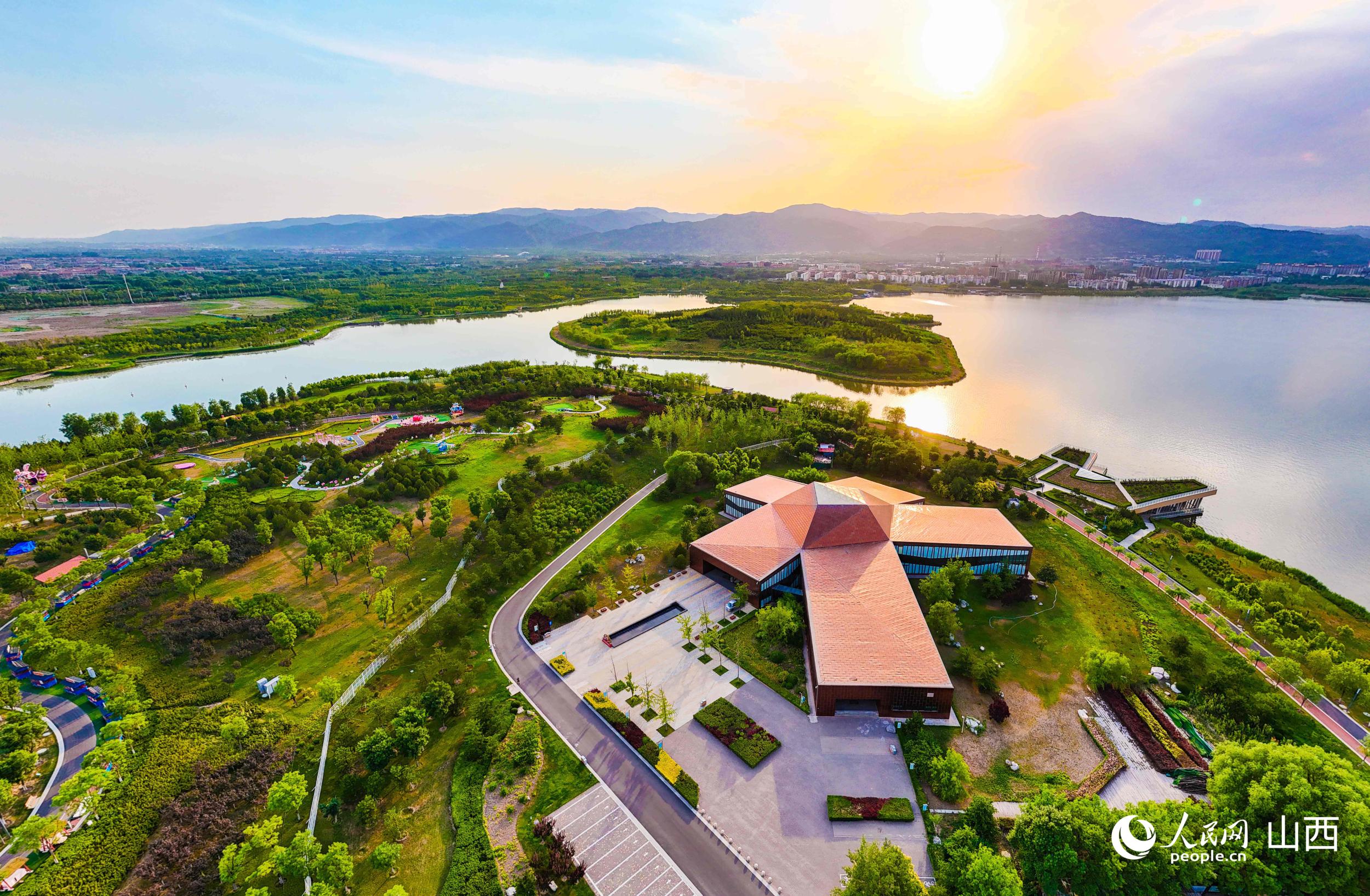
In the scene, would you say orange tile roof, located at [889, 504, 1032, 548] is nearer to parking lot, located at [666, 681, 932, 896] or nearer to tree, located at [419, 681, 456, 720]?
parking lot, located at [666, 681, 932, 896]

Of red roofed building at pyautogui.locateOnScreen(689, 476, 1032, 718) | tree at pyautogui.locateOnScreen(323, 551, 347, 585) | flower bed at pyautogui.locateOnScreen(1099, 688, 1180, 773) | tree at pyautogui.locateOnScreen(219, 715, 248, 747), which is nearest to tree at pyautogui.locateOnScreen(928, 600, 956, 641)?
red roofed building at pyautogui.locateOnScreen(689, 476, 1032, 718)

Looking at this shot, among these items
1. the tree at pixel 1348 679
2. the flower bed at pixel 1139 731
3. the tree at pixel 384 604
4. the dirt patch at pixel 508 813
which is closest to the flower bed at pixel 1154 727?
the flower bed at pixel 1139 731

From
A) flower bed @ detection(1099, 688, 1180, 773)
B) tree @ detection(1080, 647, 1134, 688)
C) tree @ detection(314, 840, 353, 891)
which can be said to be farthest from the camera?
tree @ detection(1080, 647, 1134, 688)

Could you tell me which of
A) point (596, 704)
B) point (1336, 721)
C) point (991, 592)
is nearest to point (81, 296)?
point (596, 704)

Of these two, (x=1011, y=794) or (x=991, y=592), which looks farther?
(x=991, y=592)

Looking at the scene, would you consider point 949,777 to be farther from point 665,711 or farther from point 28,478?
point 28,478

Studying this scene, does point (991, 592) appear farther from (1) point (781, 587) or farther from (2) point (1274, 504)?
(2) point (1274, 504)

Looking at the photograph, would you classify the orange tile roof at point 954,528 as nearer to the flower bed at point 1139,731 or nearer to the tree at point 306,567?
the flower bed at point 1139,731
